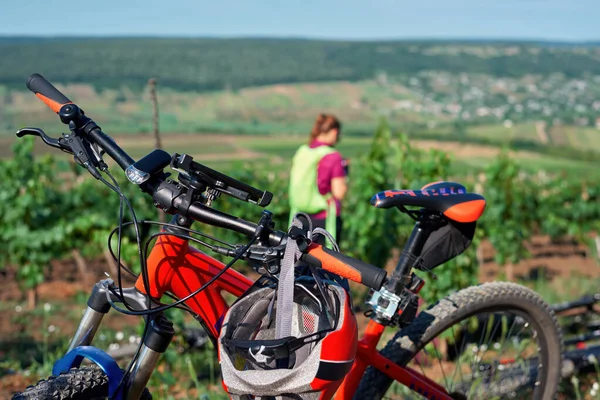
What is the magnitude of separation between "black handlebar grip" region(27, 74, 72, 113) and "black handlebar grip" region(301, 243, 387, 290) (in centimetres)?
90

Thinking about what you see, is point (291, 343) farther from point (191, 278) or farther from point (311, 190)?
point (311, 190)

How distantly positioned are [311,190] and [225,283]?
3592 millimetres

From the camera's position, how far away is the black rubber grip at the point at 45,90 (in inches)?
82.0

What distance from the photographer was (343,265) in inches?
78.8

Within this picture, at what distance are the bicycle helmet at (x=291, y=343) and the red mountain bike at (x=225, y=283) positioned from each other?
12 centimetres

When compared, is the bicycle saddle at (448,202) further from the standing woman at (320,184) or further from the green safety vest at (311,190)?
the green safety vest at (311,190)

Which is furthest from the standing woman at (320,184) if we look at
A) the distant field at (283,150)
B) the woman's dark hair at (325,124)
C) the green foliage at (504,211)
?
the distant field at (283,150)

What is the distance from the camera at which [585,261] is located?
11.6 meters

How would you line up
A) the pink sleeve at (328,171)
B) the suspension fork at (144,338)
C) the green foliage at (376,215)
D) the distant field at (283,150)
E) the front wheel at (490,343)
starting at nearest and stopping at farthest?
the suspension fork at (144,338) → the front wheel at (490,343) → the pink sleeve at (328,171) → the green foliage at (376,215) → the distant field at (283,150)

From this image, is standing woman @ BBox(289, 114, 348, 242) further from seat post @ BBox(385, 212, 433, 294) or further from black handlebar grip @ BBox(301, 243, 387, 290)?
black handlebar grip @ BBox(301, 243, 387, 290)

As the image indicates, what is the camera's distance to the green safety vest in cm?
584

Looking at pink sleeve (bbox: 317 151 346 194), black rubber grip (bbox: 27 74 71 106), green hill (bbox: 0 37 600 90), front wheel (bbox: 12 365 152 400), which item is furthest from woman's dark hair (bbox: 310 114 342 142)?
green hill (bbox: 0 37 600 90)

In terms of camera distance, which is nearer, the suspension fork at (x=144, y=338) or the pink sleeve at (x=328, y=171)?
the suspension fork at (x=144, y=338)

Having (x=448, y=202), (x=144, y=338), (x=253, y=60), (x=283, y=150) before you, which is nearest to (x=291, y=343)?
(x=144, y=338)
